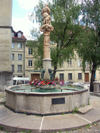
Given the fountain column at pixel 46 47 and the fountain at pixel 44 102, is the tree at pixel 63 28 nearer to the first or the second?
the fountain column at pixel 46 47

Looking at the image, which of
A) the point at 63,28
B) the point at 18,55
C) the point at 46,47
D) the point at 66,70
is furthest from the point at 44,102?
the point at 18,55

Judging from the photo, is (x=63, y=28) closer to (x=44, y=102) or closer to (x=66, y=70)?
(x=44, y=102)

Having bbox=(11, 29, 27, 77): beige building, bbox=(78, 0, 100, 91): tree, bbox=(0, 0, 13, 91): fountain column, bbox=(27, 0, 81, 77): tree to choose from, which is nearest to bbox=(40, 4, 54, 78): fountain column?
bbox=(0, 0, 13, 91): fountain column

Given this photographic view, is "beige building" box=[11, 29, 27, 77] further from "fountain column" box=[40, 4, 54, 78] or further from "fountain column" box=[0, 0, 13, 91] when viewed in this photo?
"fountain column" box=[40, 4, 54, 78]

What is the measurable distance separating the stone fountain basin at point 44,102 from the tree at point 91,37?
8286mm

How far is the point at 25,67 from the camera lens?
37.4m

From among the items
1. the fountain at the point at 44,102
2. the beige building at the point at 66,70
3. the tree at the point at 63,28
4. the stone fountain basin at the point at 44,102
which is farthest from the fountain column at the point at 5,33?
the beige building at the point at 66,70

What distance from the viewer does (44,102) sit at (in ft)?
17.5

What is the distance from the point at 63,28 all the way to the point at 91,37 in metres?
5.82

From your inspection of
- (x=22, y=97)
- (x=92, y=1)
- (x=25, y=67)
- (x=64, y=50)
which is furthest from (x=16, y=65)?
(x=22, y=97)

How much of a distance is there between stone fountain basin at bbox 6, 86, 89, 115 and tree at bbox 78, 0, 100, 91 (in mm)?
8286

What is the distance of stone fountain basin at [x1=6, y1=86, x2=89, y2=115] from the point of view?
5352mm

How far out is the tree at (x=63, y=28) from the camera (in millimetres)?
17594

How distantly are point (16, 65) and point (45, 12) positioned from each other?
1172 inches
